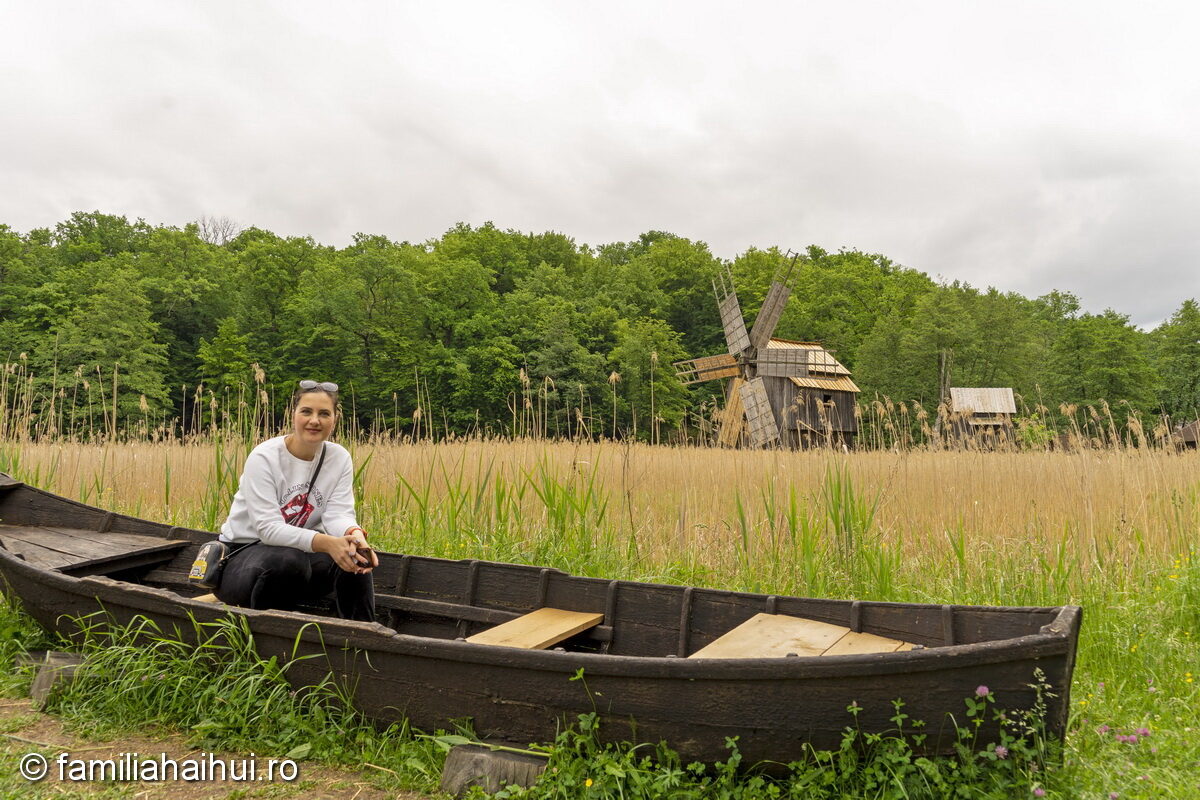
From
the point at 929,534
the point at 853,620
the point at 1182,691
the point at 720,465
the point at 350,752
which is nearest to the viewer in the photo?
the point at 350,752

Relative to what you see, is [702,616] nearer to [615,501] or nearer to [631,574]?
[631,574]

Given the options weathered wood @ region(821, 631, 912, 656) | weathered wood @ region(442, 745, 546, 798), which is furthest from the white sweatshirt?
weathered wood @ region(821, 631, 912, 656)

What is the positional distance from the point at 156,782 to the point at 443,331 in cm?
3538

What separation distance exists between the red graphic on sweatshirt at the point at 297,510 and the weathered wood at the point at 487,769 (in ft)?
4.68

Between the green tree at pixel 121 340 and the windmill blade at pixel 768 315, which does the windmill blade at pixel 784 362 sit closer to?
the windmill blade at pixel 768 315

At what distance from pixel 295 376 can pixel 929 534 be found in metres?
33.9

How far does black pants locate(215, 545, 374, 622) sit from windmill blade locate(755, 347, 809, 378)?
22.9 meters

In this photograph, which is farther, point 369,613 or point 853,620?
point 369,613

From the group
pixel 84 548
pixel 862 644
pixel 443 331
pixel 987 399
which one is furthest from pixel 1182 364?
pixel 84 548

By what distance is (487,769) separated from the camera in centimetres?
264

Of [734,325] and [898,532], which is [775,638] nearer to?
[898,532]

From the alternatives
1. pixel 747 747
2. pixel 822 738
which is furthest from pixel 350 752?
pixel 822 738

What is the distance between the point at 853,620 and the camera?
3.27 m

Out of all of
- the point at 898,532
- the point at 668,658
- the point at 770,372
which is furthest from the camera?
the point at 770,372
